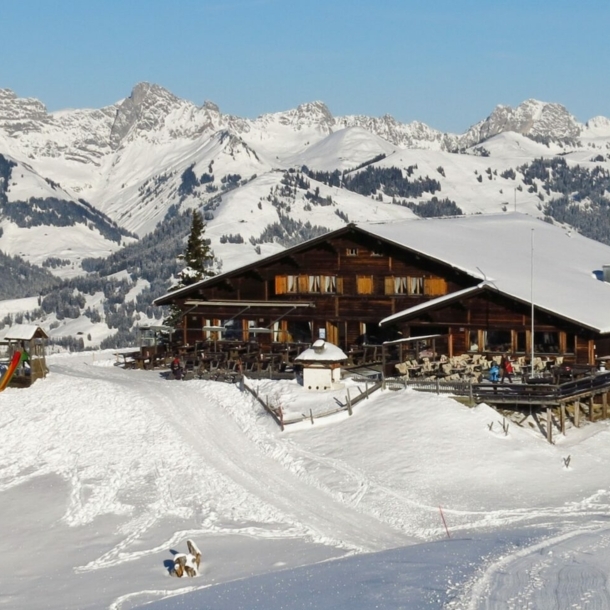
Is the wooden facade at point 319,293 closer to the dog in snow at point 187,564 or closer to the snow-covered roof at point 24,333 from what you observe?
the snow-covered roof at point 24,333

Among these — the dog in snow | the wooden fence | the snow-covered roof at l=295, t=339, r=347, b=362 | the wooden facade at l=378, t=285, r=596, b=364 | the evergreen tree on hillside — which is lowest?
the dog in snow

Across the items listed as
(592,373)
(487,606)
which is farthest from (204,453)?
(487,606)

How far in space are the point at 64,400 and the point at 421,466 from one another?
1714cm

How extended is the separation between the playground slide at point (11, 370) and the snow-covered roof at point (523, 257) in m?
16.9

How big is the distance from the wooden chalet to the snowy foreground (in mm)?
8205

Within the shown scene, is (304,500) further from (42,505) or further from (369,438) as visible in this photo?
A: (42,505)

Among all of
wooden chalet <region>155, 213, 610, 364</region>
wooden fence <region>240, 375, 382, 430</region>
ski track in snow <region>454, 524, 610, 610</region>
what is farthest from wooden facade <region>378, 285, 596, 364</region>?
ski track in snow <region>454, 524, 610, 610</region>

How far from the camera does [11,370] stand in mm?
54438

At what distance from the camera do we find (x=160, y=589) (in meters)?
31.2

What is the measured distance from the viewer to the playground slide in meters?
54.2

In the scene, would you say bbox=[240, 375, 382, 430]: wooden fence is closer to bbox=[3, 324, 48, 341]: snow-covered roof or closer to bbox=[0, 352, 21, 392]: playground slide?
bbox=[0, 352, 21, 392]: playground slide

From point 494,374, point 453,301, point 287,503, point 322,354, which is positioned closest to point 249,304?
point 453,301

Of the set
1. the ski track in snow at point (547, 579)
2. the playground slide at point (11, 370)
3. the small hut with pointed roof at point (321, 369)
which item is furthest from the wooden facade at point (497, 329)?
the ski track in snow at point (547, 579)

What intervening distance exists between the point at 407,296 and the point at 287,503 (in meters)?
23.7
